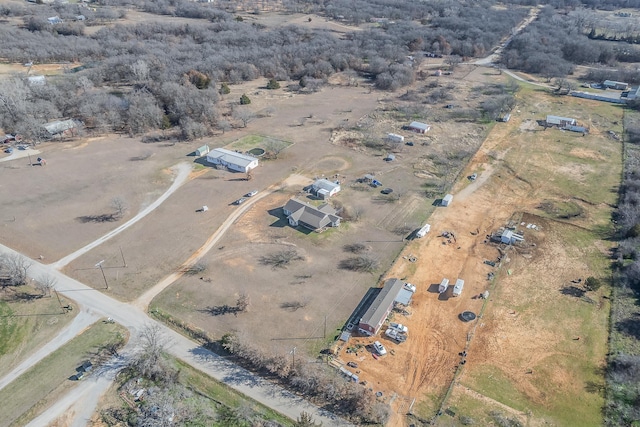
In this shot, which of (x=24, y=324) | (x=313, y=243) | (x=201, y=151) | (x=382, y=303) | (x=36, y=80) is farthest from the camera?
(x=36, y=80)

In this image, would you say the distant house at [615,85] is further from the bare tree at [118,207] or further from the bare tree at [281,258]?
the bare tree at [118,207]

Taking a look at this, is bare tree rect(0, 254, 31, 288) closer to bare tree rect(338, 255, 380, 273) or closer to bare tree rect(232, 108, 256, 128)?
bare tree rect(338, 255, 380, 273)

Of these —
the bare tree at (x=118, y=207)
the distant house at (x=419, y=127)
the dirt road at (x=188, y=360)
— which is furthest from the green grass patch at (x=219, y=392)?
the distant house at (x=419, y=127)

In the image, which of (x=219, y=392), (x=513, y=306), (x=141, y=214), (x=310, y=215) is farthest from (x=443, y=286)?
(x=141, y=214)

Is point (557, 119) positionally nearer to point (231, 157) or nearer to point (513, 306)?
point (513, 306)

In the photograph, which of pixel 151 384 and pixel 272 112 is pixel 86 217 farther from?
pixel 272 112

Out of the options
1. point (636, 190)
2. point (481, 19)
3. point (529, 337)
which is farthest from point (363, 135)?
point (481, 19)
